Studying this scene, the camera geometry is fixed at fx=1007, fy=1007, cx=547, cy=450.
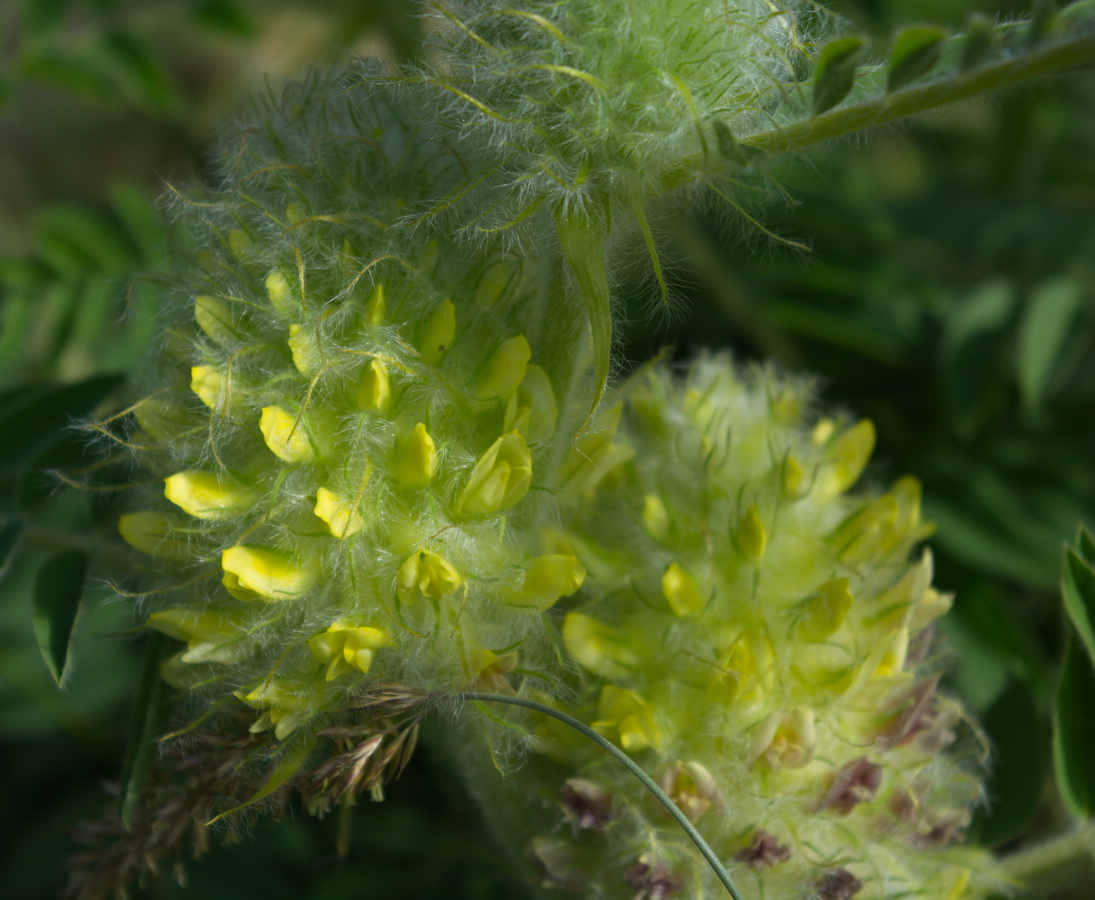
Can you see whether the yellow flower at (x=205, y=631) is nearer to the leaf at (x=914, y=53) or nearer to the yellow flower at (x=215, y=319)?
the yellow flower at (x=215, y=319)

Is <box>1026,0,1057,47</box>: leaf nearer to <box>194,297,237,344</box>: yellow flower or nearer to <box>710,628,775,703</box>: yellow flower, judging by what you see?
<box>710,628,775,703</box>: yellow flower

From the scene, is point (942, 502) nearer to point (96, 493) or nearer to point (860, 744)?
point (860, 744)

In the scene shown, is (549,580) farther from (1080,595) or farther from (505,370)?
(1080,595)

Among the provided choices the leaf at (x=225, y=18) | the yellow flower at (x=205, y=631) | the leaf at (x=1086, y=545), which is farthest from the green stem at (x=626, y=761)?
the leaf at (x=225, y=18)

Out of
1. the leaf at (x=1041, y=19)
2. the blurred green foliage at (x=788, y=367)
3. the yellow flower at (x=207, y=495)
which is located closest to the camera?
the leaf at (x=1041, y=19)

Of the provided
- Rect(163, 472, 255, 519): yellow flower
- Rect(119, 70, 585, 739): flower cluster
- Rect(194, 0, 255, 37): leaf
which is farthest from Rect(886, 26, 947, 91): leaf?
Rect(194, 0, 255, 37): leaf

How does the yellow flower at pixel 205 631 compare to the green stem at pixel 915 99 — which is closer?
the green stem at pixel 915 99
